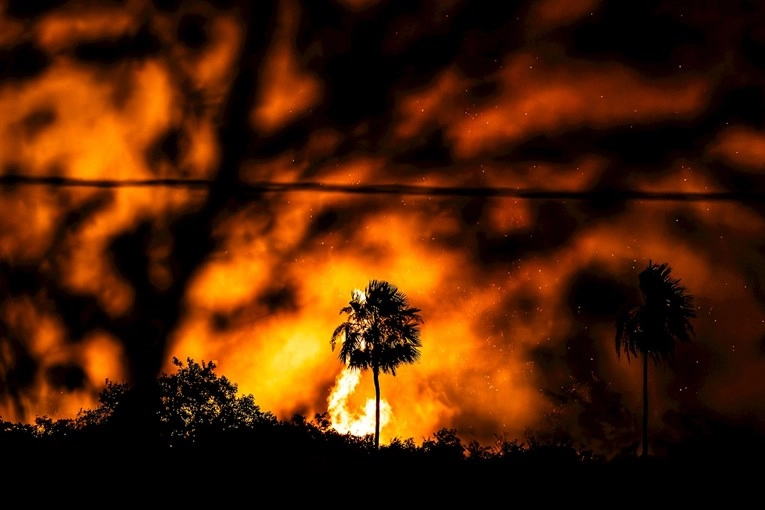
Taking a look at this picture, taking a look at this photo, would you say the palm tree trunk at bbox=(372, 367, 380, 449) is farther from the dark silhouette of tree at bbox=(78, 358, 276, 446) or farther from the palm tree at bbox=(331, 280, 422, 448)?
the dark silhouette of tree at bbox=(78, 358, 276, 446)

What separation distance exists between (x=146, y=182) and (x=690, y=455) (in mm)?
10712

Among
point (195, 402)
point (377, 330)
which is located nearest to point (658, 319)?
point (377, 330)

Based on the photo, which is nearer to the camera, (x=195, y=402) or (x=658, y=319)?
(x=658, y=319)

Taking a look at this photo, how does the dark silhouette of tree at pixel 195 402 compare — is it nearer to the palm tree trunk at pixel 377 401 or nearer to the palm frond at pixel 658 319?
the palm tree trunk at pixel 377 401

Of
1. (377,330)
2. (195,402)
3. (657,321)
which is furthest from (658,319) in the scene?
(195,402)

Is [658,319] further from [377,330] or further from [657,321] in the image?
[377,330]

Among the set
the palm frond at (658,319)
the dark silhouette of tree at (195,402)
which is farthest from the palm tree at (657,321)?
the dark silhouette of tree at (195,402)

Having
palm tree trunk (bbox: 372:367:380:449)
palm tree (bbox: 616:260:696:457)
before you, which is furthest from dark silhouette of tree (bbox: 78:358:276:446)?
palm tree (bbox: 616:260:696:457)

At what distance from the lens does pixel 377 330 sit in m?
12.7

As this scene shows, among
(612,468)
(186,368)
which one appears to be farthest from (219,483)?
(186,368)

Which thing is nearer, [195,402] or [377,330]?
[377,330]

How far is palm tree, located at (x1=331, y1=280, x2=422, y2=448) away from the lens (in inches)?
497

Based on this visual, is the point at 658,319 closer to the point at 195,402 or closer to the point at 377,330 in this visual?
the point at 377,330

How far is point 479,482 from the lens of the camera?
23.5 feet
